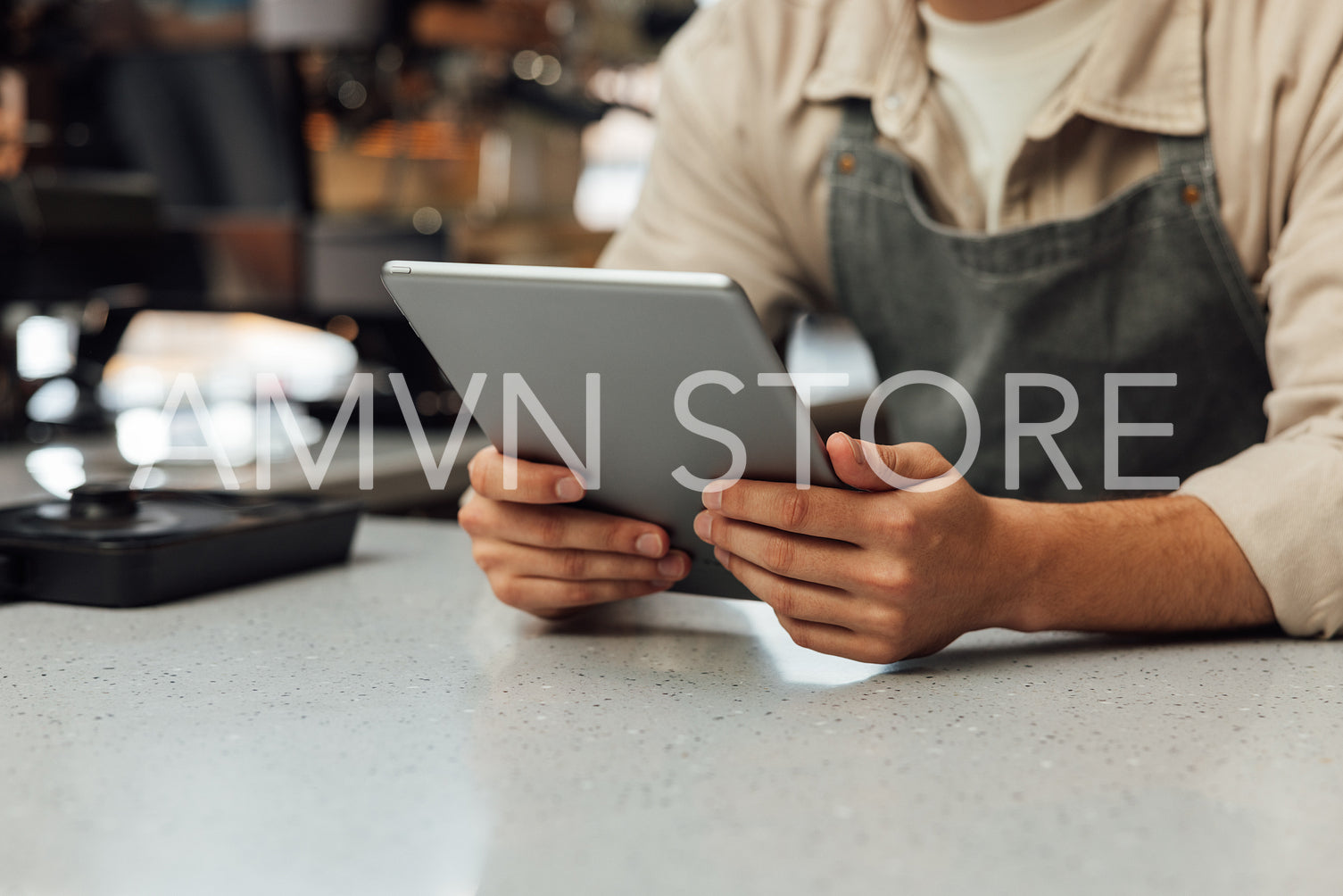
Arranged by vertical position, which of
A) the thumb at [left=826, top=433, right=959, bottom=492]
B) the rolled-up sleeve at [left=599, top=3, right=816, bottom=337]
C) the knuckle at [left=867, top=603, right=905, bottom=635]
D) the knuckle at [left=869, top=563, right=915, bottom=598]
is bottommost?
the knuckle at [left=867, top=603, right=905, bottom=635]

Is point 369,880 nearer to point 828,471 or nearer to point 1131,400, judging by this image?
point 828,471

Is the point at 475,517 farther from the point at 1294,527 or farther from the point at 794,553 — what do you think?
the point at 1294,527

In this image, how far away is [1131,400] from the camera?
117 centimetres

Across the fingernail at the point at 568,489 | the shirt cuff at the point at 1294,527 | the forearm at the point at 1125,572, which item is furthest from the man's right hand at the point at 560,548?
the shirt cuff at the point at 1294,527

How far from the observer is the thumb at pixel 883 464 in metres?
0.69

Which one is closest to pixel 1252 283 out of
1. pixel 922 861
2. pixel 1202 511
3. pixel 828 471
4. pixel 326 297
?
pixel 1202 511

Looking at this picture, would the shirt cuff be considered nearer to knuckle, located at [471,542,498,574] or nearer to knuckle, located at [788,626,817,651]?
knuckle, located at [788,626,817,651]

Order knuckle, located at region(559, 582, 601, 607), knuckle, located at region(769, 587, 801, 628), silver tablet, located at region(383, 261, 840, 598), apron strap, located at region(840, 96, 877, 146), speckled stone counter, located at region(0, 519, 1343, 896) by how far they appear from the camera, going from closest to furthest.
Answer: speckled stone counter, located at region(0, 519, 1343, 896) → silver tablet, located at region(383, 261, 840, 598) → knuckle, located at region(769, 587, 801, 628) → knuckle, located at region(559, 582, 601, 607) → apron strap, located at region(840, 96, 877, 146)

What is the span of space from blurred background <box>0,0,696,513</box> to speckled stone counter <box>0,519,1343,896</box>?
1148 millimetres

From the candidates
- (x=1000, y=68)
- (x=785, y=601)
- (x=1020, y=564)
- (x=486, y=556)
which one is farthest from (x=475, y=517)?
(x=1000, y=68)

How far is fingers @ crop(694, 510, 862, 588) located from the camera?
0.72m

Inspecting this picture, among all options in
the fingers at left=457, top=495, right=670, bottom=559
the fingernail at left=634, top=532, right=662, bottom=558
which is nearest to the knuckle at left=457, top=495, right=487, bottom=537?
the fingers at left=457, top=495, right=670, bottom=559

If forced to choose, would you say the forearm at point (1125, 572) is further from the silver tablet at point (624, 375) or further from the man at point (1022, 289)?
the silver tablet at point (624, 375)

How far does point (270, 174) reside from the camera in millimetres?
2279
